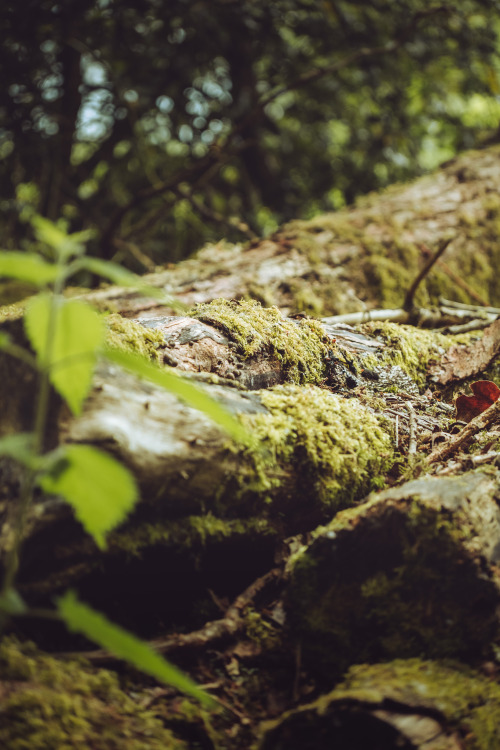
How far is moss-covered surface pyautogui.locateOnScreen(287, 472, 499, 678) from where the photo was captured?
4.32ft

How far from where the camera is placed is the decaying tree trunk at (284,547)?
1.23 m

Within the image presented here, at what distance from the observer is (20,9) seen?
4.32 m

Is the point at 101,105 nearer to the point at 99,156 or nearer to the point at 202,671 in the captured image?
the point at 99,156

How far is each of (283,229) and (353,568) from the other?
117 inches

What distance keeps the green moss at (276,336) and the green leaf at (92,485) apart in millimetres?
1132

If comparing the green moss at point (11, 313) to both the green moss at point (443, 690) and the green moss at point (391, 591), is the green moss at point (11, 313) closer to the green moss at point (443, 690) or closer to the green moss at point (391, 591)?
the green moss at point (391, 591)

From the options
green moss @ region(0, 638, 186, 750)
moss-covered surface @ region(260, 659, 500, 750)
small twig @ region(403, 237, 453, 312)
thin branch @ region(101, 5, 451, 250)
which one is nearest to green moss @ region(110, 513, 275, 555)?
green moss @ region(0, 638, 186, 750)

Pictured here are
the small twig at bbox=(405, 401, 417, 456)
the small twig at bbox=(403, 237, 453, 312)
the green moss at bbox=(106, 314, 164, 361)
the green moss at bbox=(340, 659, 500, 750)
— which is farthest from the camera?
the small twig at bbox=(403, 237, 453, 312)

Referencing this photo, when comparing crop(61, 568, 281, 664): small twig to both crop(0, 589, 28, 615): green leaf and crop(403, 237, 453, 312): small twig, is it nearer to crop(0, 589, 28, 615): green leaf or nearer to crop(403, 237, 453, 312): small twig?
crop(0, 589, 28, 615): green leaf

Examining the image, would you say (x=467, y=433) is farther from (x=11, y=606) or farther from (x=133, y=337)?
(x=11, y=606)

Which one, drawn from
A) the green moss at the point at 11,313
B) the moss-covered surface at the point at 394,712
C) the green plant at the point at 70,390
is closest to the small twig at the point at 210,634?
the moss-covered surface at the point at 394,712

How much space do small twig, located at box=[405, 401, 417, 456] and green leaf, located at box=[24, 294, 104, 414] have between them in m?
1.25

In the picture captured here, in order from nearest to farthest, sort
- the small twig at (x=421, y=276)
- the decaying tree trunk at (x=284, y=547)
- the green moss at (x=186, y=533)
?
Result: 1. the decaying tree trunk at (x=284, y=547)
2. the green moss at (x=186, y=533)
3. the small twig at (x=421, y=276)

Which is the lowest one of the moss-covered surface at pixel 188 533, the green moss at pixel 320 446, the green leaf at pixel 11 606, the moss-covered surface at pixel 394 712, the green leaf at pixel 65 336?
the moss-covered surface at pixel 394 712
